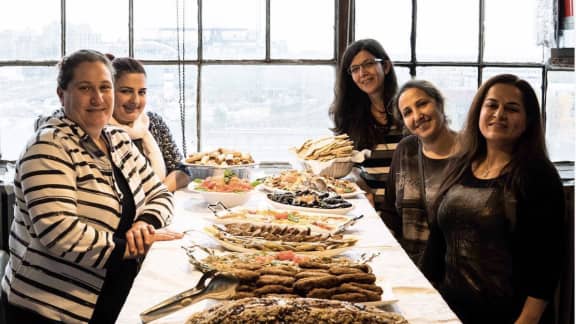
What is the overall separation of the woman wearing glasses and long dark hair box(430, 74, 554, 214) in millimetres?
914

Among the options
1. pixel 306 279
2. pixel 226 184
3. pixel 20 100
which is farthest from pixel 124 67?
pixel 306 279

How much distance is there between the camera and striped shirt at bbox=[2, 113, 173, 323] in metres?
2.35

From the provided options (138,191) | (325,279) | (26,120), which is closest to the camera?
(325,279)

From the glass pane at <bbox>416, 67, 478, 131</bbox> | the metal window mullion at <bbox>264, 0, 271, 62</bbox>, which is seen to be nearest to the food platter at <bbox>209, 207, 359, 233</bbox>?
the metal window mullion at <bbox>264, 0, 271, 62</bbox>

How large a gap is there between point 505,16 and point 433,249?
203 cm

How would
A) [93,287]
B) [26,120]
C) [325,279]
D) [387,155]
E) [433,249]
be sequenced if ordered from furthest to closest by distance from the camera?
[26,120] < [387,155] < [433,249] < [93,287] < [325,279]

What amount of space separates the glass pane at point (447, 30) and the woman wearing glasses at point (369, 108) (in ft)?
2.09

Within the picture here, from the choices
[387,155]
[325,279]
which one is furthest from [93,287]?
[387,155]

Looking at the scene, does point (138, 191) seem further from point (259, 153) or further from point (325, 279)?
point (259, 153)

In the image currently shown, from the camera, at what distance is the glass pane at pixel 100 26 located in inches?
172

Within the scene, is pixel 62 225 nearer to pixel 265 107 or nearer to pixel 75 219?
pixel 75 219

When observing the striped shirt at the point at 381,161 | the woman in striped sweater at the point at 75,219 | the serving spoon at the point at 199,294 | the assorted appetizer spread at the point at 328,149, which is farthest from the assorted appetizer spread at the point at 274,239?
the striped shirt at the point at 381,161

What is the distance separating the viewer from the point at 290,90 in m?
4.52

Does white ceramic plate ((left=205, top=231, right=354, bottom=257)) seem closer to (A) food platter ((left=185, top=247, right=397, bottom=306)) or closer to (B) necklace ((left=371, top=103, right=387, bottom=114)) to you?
(A) food platter ((left=185, top=247, right=397, bottom=306))
